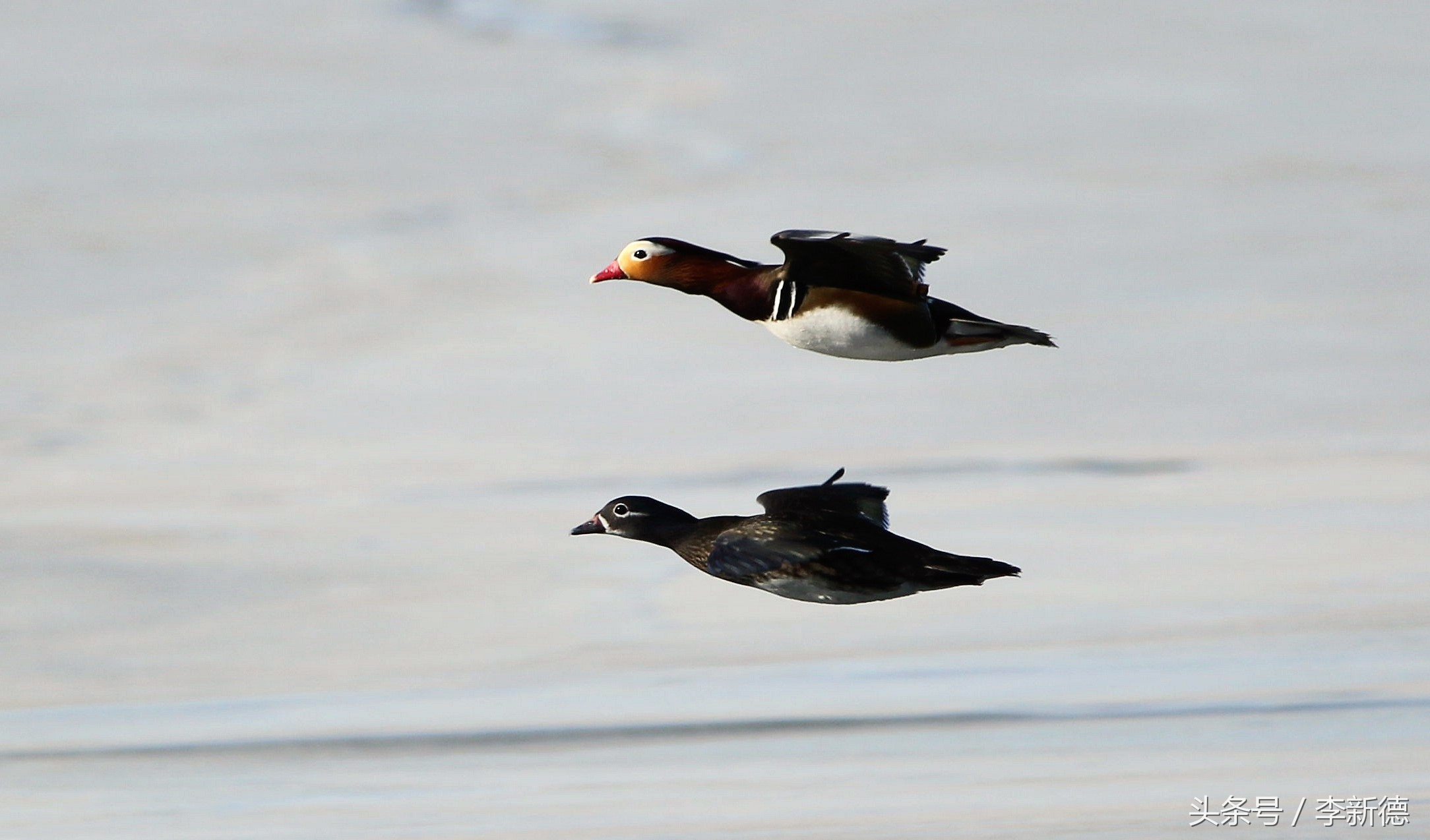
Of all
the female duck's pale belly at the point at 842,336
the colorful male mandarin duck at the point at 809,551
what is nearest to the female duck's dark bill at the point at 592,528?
the colorful male mandarin duck at the point at 809,551

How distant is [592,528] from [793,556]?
1.69 ft

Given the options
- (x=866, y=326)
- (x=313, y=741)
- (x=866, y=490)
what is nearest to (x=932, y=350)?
(x=866, y=326)

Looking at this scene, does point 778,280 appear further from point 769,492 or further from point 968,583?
point 968,583

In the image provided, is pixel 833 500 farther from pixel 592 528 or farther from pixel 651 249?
pixel 651 249

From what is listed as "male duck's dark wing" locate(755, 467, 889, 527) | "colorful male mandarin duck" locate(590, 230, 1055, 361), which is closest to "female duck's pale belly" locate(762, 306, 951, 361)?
"colorful male mandarin duck" locate(590, 230, 1055, 361)

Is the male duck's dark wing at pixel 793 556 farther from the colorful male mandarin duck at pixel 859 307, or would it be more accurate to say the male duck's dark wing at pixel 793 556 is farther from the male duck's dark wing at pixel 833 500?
the colorful male mandarin duck at pixel 859 307

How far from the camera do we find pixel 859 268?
4.02 meters

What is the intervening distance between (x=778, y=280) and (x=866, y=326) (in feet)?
0.85

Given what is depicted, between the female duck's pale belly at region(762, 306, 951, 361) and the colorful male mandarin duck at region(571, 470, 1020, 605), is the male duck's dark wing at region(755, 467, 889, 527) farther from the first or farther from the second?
the female duck's pale belly at region(762, 306, 951, 361)

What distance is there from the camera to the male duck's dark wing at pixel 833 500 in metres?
3.70

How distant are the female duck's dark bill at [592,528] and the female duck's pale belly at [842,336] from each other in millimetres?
764

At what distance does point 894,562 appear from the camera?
3467mm

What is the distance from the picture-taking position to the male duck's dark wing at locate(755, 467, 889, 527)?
12.1 ft

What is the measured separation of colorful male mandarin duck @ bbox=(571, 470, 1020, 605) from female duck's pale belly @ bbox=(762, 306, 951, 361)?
1.72ft
